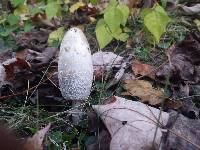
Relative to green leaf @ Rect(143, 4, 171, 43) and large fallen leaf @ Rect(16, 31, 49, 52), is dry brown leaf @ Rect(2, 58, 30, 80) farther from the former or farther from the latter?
green leaf @ Rect(143, 4, 171, 43)

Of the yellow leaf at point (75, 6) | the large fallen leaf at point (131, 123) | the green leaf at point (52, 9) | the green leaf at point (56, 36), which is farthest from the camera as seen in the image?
the yellow leaf at point (75, 6)

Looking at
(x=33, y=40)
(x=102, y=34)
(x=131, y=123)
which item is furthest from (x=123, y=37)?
(x=131, y=123)

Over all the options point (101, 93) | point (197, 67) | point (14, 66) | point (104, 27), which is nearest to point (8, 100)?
point (14, 66)

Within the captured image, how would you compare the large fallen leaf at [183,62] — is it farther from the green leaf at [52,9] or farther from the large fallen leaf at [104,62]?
the green leaf at [52,9]

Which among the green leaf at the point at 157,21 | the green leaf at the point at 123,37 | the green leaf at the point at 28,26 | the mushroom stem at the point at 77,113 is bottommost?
the green leaf at the point at 28,26

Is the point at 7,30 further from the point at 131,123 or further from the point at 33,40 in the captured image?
the point at 131,123

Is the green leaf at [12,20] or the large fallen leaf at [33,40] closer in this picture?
the large fallen leaf at [33,40]

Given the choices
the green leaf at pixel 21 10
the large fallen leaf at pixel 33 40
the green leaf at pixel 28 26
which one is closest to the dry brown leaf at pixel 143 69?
the large fallen leaf at pixel 33 40
